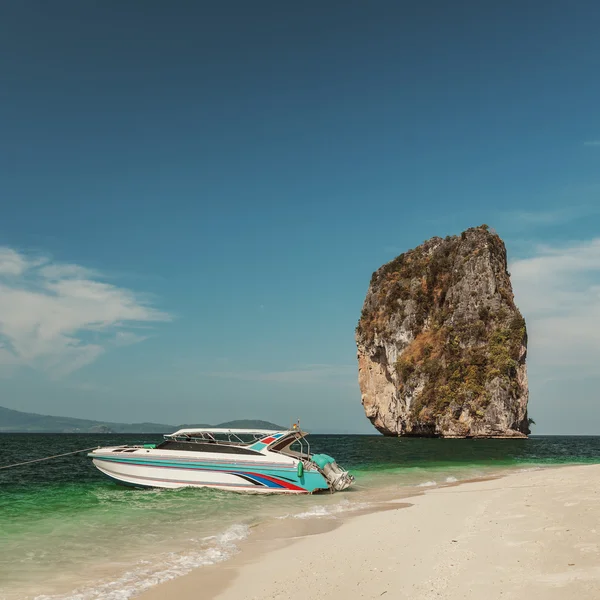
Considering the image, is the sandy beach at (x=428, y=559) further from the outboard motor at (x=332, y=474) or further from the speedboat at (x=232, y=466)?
the outboard motor at (x=332, y=474)

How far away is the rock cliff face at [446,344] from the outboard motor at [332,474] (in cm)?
6734

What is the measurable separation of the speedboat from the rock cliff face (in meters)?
68.1

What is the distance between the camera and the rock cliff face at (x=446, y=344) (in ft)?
276

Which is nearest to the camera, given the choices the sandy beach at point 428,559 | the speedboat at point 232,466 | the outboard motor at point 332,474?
the sandy beach at point 428,559

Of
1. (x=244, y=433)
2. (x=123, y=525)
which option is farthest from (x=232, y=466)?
(x=123, y=525)

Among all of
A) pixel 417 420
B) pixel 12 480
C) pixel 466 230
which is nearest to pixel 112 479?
pixel 12 480

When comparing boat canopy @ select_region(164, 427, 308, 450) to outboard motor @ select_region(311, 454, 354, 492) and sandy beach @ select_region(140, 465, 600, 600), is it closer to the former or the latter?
outboard motor @ select_region(311, 454, 354, 492)

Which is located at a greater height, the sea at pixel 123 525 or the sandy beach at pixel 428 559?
the sandy beach at pixel 428 559

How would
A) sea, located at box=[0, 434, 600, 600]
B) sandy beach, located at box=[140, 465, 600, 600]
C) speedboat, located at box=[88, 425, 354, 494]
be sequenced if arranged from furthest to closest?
speedboat, located at box=[88, 425, 354, 494] → sea, located at box=[0, 434, 600, 600] → sandy beach, located at box=[140, 465, 600, 600]

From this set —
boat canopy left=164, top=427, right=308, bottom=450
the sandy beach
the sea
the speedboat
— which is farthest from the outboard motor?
the sandy beach

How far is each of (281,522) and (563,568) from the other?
9976mm

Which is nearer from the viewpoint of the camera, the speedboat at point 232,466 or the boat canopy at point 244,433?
the speedboat at point 232,466

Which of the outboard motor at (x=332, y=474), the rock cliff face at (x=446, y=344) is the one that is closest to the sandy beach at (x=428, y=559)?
the outboard motor at (x=332, y=474)

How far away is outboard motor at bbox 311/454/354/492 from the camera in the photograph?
22422mm
